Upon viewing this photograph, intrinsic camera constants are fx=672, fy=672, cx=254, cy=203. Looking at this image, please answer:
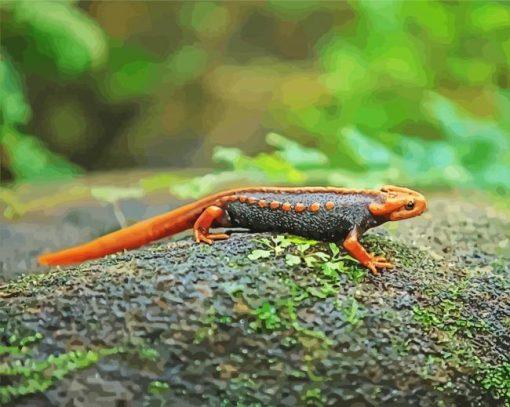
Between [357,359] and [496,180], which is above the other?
[496,180]

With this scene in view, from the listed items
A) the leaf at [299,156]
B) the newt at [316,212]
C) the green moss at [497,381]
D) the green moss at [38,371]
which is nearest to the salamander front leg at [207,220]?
the newt at [316,212]

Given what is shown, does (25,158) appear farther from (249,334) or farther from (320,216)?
(249,334)

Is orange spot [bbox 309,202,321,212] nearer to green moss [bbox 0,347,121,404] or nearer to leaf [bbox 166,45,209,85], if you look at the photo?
green moss [bbox 0,347,121,404]

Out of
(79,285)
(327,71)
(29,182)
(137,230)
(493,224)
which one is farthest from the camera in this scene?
(327,71)

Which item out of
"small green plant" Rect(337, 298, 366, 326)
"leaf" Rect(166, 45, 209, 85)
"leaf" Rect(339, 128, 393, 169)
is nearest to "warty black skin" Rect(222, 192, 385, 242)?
"small green plant" Rect(337, 298, 366, 326)

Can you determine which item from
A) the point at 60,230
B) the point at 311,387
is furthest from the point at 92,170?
the point at 311,387

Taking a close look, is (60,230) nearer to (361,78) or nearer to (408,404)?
(408,404)

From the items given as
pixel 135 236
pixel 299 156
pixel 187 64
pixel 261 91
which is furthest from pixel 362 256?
pixel 187 64
